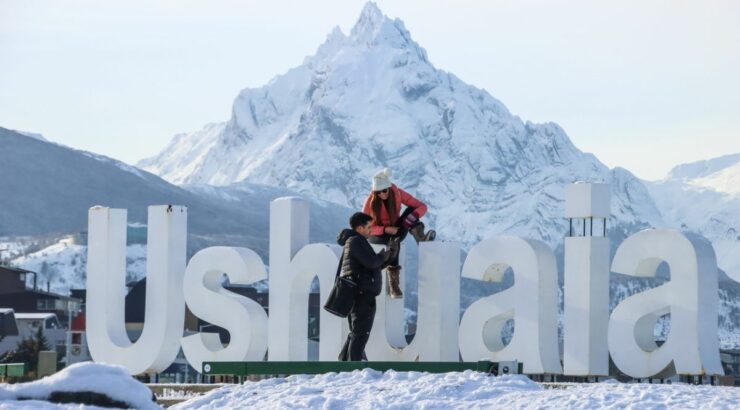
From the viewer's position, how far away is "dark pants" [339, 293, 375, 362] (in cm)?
→ 2528

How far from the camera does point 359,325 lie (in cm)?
2536

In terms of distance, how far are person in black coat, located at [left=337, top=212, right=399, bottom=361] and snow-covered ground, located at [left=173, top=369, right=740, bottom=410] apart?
11.7 feet

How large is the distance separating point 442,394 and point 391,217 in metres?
7.34

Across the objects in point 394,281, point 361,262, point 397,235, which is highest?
point 397,235

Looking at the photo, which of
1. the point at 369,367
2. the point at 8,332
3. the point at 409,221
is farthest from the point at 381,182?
the point at 8,332

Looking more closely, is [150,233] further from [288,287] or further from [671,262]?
[671,262]

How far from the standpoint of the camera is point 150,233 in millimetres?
29250

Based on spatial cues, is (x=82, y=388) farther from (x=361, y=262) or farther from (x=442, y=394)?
(x=361, y=262)

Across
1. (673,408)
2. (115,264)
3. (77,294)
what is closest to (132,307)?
(77,294)

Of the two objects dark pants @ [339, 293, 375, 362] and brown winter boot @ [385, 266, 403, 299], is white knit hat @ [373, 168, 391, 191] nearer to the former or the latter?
brown winter boot @ [385, 266, 403, 299]

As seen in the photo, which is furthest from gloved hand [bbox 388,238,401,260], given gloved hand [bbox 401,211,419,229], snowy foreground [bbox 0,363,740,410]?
snowy foreground [bbox 0,363,740,410]

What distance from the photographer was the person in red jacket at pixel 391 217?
2678 centimetres

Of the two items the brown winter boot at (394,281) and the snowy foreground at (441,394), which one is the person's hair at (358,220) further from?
the snowy foreground at (441,394)

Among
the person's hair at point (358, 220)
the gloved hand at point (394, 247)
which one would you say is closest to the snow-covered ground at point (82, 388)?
the person's hair at point (358, 220)
